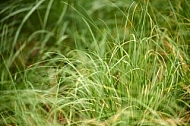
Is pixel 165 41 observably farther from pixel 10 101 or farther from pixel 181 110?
pixel 10 101

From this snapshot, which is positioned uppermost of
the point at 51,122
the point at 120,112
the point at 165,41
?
the point at 165,41

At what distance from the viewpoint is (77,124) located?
7.47 ft

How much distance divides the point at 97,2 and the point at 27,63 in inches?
26.2

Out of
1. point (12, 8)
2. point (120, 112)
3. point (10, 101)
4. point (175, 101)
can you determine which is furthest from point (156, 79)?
point (12, 8)

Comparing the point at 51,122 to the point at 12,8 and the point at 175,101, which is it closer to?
the point at 175,101

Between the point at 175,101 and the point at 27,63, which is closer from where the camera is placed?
the point at 175,101

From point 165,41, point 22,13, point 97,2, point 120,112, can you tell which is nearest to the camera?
point 120,112

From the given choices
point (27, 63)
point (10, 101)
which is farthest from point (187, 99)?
point (27, 63)

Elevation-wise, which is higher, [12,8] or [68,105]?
[12,8]

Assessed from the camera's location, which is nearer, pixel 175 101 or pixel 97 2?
pixel 175 101

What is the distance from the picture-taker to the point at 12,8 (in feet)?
11.0

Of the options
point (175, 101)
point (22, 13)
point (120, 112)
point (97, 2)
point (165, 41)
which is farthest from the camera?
point (22, 13)

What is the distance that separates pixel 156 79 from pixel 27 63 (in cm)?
123

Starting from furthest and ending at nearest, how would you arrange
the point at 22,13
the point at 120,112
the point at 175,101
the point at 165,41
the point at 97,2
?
the point at 22,13 < the point at 97,2 < the point at 165,41 < the point at 175,101 < the point at 120,112
